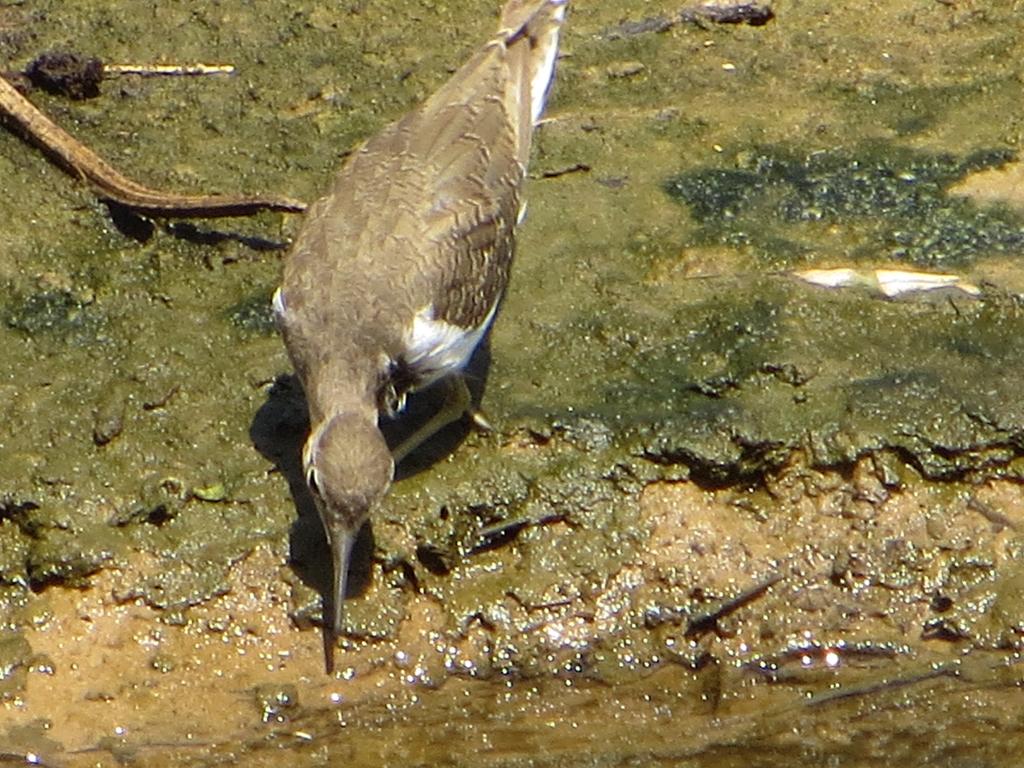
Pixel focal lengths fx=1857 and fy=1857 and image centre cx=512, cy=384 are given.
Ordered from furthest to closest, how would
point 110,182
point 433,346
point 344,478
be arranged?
point 110,182
point 433,346
point 344,478

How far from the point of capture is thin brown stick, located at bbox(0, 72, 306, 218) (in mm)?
7945

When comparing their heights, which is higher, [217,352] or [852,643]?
[217,352]

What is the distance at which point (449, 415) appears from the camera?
23.3 feet

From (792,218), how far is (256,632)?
9.87 ft

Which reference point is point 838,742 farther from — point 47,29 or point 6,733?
point 47,29

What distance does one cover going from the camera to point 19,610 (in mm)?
6750

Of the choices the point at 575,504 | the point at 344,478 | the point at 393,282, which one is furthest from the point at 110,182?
the point at 575,504

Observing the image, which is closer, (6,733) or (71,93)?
(6,733)

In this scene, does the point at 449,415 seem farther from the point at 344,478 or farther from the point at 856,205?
the point at 856,205

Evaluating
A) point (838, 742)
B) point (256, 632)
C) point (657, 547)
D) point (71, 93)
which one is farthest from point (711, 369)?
point (71, 93)

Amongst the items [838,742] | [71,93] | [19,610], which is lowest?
[838,742]

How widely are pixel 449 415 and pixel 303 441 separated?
1.90ft

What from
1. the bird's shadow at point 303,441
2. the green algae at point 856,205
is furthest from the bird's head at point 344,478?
the green algae at point 856,205

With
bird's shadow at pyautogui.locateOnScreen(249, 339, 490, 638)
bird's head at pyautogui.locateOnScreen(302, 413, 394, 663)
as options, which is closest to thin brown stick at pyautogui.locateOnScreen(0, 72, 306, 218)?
bird's shadow at pyautogui.locateOnScreen(249, 339, 490, 638)
